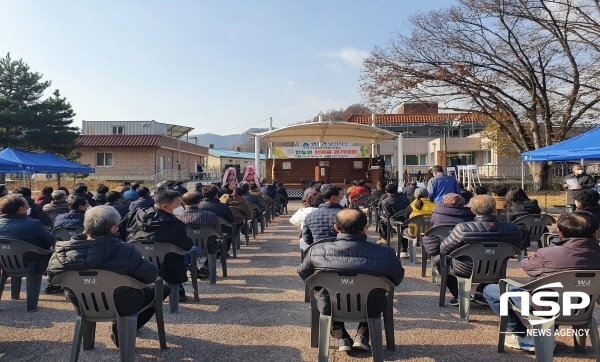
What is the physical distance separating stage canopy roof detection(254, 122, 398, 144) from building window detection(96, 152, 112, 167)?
50.9 ft

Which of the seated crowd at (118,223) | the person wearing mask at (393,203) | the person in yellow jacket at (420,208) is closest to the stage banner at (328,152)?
the seated crowd at (118,223)

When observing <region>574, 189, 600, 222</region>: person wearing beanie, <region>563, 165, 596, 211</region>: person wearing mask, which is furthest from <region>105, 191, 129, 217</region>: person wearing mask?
<region>563, 165, 596, 211</region>: person wearing mask

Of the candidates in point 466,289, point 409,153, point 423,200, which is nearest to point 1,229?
point 466,289

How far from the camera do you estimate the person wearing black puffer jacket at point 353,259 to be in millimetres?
3115

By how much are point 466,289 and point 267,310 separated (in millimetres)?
1978

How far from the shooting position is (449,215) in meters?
5.34

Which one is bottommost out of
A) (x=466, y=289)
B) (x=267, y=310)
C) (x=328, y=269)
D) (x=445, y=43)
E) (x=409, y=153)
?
(x=267, y=310)

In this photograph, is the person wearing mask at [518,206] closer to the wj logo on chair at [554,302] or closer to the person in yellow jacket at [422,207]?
the person in yellow jacket at [422,207]

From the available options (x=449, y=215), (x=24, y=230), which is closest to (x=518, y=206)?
(x=449, y=215)

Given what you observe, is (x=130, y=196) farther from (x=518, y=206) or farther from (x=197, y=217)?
(x=518, y=206)

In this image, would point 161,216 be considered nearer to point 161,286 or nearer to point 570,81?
point 161,286

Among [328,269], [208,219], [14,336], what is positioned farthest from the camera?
[208,219]

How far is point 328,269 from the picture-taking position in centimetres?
314

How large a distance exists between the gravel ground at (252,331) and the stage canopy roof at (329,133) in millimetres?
16006
